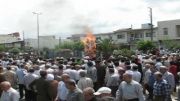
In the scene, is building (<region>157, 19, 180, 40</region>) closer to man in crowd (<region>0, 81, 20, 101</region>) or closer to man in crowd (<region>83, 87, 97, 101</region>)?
man in crowd (<region>0, 81, 20, 101</region>)

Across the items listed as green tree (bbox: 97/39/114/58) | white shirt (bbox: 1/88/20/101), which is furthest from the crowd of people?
green tree (bbox: 97/39/114/58)

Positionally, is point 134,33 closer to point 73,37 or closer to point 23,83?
point 73,37

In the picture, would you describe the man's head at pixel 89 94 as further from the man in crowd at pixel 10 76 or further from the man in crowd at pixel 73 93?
the man in crowd at pixel 10 76

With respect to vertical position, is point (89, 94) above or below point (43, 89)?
above

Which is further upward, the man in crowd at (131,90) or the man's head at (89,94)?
the man's head at (89,94)

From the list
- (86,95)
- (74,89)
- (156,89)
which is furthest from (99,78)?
(86,95)

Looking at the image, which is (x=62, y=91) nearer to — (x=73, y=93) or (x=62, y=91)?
(x=62, y=91)

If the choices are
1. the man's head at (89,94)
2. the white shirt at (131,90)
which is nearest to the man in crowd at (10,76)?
the white shirt at (131,90)

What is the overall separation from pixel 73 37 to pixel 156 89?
418ft

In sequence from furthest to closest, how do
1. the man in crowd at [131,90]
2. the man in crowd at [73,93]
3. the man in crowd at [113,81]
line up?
the man in crowd at [113,81] → the man in crowd at [131,90] → the man in crowd at [73,93]

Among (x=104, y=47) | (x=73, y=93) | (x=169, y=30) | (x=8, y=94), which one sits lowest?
(x=8, y=94)

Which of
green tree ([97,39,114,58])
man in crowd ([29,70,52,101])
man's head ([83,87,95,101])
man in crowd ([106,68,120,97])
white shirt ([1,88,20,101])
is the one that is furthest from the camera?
green tree ([97,39,114,58])

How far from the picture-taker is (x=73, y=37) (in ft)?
463

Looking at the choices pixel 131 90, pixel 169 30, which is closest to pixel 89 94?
pixel 131 90
